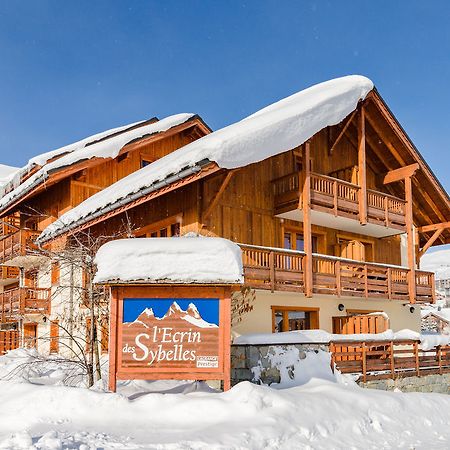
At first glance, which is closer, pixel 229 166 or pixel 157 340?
pixel 157 340

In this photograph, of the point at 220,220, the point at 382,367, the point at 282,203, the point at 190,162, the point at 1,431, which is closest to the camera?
the point at 1,431

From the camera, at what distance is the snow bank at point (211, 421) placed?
6.80 meters

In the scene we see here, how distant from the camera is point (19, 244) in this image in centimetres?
2125

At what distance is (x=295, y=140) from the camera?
1446cm

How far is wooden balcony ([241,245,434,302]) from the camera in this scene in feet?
46.3

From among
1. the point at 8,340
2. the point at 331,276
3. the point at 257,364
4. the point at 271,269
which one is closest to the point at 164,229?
the point at 271,269

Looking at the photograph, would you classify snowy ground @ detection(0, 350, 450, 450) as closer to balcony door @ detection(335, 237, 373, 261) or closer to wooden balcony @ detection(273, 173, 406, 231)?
wooden balcony @ detection(273, 173, 406, 231)

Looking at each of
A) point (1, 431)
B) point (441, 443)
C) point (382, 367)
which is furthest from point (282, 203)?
point (1, 431)

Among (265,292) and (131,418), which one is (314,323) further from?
(131,418)

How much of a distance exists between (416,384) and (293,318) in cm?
394

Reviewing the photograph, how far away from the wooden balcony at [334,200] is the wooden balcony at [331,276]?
154 centimetres

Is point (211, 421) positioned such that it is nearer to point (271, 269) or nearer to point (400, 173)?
point (271, 269)

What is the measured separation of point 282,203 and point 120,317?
8.55 metres

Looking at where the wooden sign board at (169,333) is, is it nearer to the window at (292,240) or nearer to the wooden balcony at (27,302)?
the window at (292,240)
